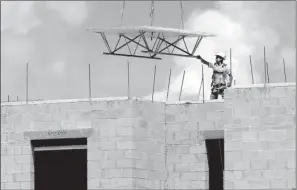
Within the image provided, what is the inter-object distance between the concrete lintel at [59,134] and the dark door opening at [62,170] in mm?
2775

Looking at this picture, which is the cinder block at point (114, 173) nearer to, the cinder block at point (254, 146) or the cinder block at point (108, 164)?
the cinder block at point (108, 164)

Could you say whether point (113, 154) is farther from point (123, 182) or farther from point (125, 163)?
point (123, 182)

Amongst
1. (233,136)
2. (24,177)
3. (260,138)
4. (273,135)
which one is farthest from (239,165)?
(24,177)

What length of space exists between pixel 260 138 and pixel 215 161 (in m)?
3.66

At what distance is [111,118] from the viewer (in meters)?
29.8

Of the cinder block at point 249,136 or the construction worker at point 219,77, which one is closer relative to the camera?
the cinder block at point 249,136

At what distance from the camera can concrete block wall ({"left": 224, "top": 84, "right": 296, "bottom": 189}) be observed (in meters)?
28.3

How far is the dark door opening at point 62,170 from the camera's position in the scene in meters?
34.1

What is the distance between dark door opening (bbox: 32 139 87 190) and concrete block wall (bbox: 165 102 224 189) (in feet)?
13.2

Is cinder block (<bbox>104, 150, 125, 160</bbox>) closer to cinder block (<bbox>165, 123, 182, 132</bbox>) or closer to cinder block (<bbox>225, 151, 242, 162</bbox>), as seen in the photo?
cinder block (<bbox>165, 123, 182, 132</bbox>)

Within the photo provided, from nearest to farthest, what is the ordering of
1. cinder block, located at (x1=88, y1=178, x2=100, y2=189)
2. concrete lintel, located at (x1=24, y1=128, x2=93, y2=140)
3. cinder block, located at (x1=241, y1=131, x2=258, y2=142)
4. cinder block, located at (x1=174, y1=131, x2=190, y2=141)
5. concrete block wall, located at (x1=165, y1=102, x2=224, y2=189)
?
cinder block, located at (x1=241, y1=131, x2=258, y2=142) → cinder block, located at (x1=88, y1=178, x2=100, y2=189) → concrete lintel, located at (x1=24, y1=128, x2=93, y2=140) → concrete block wall, located at (x1=165, y1=102, x2=224, y2=189) → cinder block, located at (x1=174, y1=131, x2=190, y2=141)

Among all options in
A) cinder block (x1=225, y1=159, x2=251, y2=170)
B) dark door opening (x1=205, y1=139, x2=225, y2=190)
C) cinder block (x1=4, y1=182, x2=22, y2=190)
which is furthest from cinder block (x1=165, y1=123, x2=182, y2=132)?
cinder block (x1=4, y1=182, x2=22, y2=190)

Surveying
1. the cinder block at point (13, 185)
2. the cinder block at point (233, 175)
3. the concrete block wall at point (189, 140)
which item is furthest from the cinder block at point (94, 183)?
the cinder block at point (233, 175)

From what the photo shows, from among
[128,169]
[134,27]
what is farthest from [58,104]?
[134,27]
